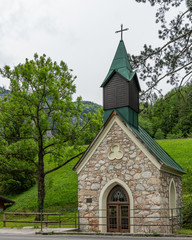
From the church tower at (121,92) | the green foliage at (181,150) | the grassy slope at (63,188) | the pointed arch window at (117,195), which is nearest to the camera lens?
the pointed arch window at (117,195)

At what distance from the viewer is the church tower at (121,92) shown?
1618cm

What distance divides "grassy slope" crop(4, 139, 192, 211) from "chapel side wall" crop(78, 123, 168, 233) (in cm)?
1178

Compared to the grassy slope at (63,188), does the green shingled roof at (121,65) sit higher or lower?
higher

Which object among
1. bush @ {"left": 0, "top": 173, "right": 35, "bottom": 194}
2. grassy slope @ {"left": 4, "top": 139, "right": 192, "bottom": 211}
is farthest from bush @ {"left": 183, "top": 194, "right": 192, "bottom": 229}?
bush @ {"left": 0, "top": 173, "right": 35, "bottom": 194}

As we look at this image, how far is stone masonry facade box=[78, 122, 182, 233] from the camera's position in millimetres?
13883

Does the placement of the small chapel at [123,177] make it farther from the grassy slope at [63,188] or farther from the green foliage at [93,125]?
the grassy slope at [63,188]

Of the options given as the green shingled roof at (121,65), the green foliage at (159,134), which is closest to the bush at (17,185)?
the green shingled roof at (121,65)

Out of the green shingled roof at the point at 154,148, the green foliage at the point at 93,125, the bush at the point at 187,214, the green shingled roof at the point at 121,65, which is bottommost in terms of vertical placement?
the bush at the point at 187,214

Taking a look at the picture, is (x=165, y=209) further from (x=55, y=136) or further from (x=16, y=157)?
(x=16, y=157)

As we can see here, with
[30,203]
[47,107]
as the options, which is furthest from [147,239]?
[30,203]

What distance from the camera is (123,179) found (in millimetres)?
14766

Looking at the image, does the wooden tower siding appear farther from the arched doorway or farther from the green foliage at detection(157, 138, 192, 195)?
the green foliage at detection(157, 138, 192, 195)

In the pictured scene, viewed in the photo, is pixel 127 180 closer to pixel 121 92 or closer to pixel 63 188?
pixel 121 92

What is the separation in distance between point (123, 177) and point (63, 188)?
1857 cm
